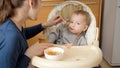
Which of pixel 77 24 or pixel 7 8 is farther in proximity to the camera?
pixel 77 24

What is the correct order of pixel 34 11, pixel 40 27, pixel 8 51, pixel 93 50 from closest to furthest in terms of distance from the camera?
pixel 8 51 < pixel 34 11 < pixel 93 50 < pixel 40 27

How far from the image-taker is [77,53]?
142 centimetres

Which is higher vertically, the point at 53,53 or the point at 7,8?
the point at 7,8

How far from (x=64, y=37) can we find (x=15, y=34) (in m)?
0.70

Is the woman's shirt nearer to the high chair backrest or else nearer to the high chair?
the high chair

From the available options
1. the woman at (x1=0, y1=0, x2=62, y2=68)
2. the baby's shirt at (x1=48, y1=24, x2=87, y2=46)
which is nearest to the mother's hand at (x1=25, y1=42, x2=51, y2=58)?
the woman at (x1=0, y1=0, x2=62, y2=68)

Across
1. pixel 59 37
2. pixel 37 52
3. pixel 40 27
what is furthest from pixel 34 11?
pixel 59 37

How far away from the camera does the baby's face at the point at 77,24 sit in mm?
1669

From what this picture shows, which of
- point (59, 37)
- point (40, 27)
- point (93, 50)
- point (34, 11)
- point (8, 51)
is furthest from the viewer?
point (59, 37)

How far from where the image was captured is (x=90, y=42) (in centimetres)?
163

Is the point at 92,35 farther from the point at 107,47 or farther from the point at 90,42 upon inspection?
the point at 107,47

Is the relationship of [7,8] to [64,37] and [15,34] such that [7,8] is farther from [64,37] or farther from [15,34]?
[64,37]

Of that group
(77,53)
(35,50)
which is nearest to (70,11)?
(77,53)

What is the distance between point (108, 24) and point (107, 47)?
10.5 inches
